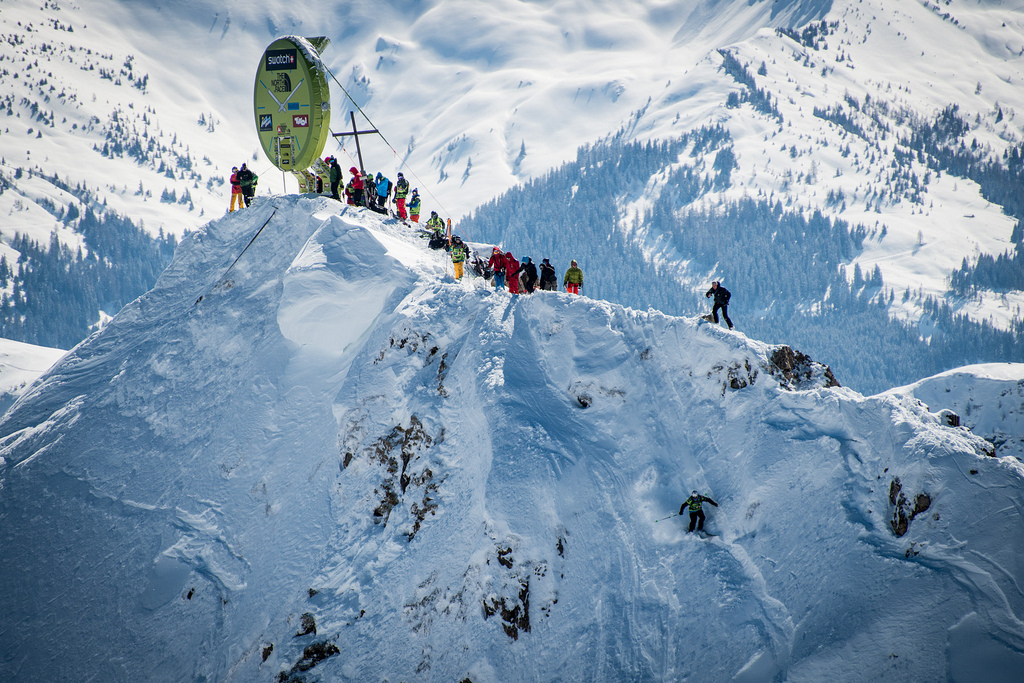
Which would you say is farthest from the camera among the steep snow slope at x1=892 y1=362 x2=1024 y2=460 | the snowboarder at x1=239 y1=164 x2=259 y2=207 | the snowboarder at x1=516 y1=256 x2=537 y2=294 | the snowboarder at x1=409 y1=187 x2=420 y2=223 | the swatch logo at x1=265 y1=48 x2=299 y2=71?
the steep snow slope at x1=892 y1=362 x2=1024 y2=460

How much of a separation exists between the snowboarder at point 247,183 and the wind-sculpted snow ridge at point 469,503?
488 centimetres

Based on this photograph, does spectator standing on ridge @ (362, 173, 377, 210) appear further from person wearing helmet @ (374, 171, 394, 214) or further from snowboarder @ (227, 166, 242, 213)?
snowboarder @ (227, 166, 242, 213)

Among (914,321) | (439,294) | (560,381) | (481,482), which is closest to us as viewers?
(481,482)

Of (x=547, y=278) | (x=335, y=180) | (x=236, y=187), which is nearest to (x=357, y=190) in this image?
(x=335, y=180)

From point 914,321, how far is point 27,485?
157 metres

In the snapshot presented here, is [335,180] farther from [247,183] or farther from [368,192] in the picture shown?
Answer: [247,183]

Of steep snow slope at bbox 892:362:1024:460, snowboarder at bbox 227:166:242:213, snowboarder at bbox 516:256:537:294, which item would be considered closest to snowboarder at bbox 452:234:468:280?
snowboarder at bbox 516:256:537:294

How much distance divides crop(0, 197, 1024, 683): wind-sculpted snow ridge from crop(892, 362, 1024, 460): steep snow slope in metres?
46.3

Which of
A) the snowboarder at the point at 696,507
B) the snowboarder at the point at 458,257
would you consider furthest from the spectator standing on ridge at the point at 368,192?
the snowboarder at the point at 696,507

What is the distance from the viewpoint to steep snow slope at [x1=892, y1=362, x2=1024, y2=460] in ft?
185

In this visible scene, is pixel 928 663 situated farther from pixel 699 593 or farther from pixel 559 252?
pixel 559 252

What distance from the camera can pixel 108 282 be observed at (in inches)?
6880

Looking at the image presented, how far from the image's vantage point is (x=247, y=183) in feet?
79.6

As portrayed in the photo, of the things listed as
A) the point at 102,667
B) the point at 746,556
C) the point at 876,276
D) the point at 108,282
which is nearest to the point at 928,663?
the point at 746,556
